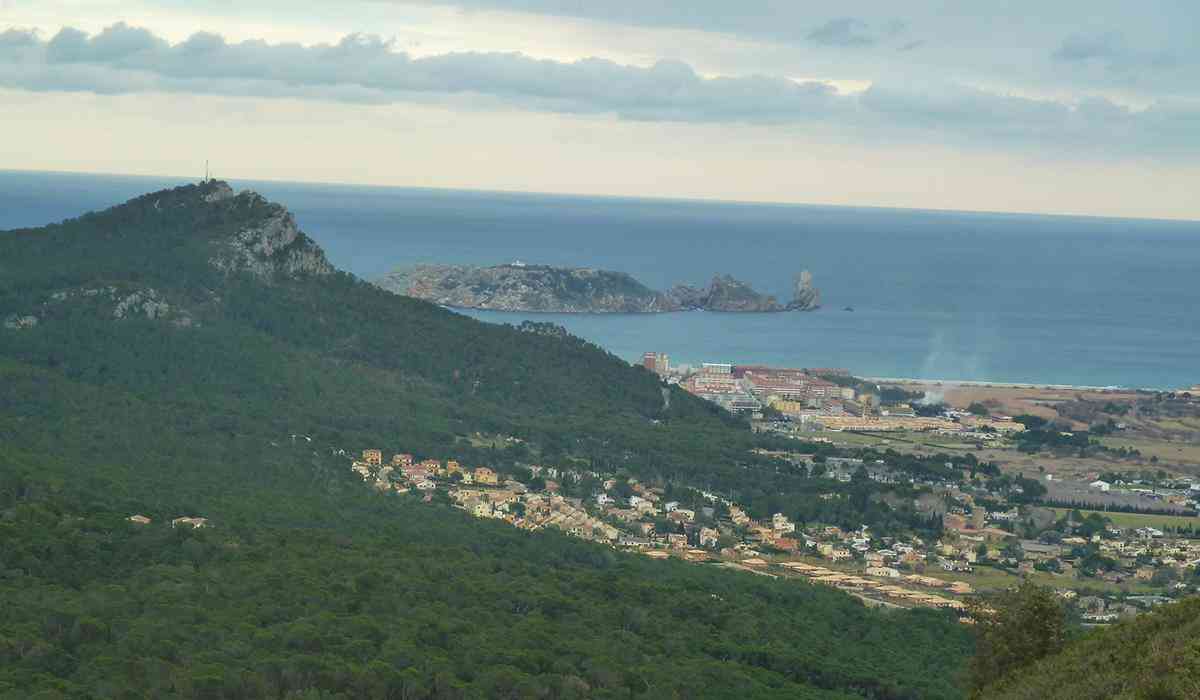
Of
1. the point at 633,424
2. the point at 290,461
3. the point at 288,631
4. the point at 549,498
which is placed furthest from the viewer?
the point at 633,424

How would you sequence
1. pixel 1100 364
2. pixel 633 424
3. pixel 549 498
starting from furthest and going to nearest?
pixel 1100 364 < pixel 633 424 < pixel 549 498

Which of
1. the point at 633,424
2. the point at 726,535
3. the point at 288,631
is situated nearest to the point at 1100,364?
the point at 633,424

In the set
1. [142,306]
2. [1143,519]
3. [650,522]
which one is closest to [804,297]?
[1143,519]

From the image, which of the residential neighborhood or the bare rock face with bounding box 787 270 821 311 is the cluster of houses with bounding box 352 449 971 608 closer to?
the residential neighborhood

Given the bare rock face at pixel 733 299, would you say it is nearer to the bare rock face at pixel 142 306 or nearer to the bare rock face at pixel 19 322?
the bare rock face at pixel 142 306

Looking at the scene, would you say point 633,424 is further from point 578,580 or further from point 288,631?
point 288,631

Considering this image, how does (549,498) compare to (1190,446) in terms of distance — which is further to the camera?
(1190,446)

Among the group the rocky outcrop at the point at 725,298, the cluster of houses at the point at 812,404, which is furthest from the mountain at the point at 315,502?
the rocky outcrop at the point at 725,298

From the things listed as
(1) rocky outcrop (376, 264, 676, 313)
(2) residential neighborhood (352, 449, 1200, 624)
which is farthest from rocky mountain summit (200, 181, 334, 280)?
(1) rocky outcrop (376, 264, 676, 313)
